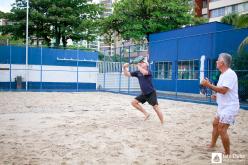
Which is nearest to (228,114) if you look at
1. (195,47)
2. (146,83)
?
(146,83)

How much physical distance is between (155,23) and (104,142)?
23.6 metres

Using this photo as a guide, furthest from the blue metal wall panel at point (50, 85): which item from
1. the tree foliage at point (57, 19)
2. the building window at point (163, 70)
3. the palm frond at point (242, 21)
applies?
the palm frond at point (242, 21)

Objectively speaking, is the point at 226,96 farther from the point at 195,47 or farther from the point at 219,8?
the point at 219,8

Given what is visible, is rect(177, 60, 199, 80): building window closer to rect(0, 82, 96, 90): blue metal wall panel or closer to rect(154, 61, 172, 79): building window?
rect(154, 61, 172, 79): building window

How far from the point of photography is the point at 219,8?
48938 mm

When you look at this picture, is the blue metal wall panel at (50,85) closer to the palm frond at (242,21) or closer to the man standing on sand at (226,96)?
the palm frond at (242,21)

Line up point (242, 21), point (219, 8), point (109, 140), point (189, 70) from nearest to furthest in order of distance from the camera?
point (109, 140) → point (242, 21) → point (189, 70) → point (219, 8)

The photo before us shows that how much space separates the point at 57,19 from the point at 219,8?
2635cm

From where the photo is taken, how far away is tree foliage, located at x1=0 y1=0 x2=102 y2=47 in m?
33.7

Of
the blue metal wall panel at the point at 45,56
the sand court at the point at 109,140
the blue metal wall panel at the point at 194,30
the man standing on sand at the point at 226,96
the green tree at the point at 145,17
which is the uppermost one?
the green tree at the point at 145,17

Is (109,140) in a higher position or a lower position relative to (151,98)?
lower

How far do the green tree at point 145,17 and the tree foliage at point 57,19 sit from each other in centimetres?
419

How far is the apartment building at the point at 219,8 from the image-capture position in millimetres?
45566

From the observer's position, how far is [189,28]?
922 inches
